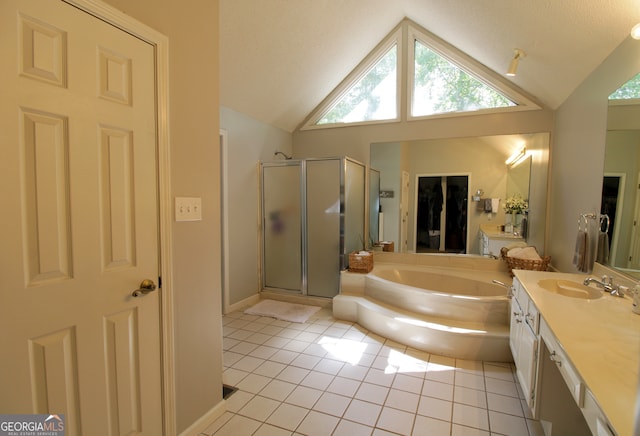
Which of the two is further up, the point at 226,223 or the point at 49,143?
the point at 49,143

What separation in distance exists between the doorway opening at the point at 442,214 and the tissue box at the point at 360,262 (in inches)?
29.1

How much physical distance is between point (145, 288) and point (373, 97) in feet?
12.0

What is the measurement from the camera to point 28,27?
3.38ft

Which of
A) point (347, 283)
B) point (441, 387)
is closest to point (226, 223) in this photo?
point (347, 283)

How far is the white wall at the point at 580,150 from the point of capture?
78.7 inches

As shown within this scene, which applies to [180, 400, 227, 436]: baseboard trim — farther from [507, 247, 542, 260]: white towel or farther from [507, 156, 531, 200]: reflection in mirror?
[507, 156, 531, 200]: reflection in mirror

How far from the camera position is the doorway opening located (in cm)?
369

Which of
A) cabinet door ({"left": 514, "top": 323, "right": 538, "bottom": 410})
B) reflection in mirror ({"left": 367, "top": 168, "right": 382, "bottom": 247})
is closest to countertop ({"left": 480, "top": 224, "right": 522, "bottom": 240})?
reflection in mirror ({"left": 367, "top": 168, "right": 382, "bottom": 247})

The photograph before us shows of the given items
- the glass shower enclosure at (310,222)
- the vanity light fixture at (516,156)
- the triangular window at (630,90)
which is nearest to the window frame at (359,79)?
the glass shower enclosure at (310,222)

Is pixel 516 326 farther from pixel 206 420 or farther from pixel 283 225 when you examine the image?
pixel 283 225

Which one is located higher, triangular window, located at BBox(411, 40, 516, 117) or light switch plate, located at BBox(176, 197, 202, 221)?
triangular window, located at BBox(411, 40, 516, 117)

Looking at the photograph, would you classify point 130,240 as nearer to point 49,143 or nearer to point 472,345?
point 49,143

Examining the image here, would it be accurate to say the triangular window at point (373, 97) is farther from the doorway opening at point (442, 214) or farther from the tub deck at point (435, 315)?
the tub deck at point (435, 315)

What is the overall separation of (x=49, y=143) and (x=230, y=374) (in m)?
1.97
